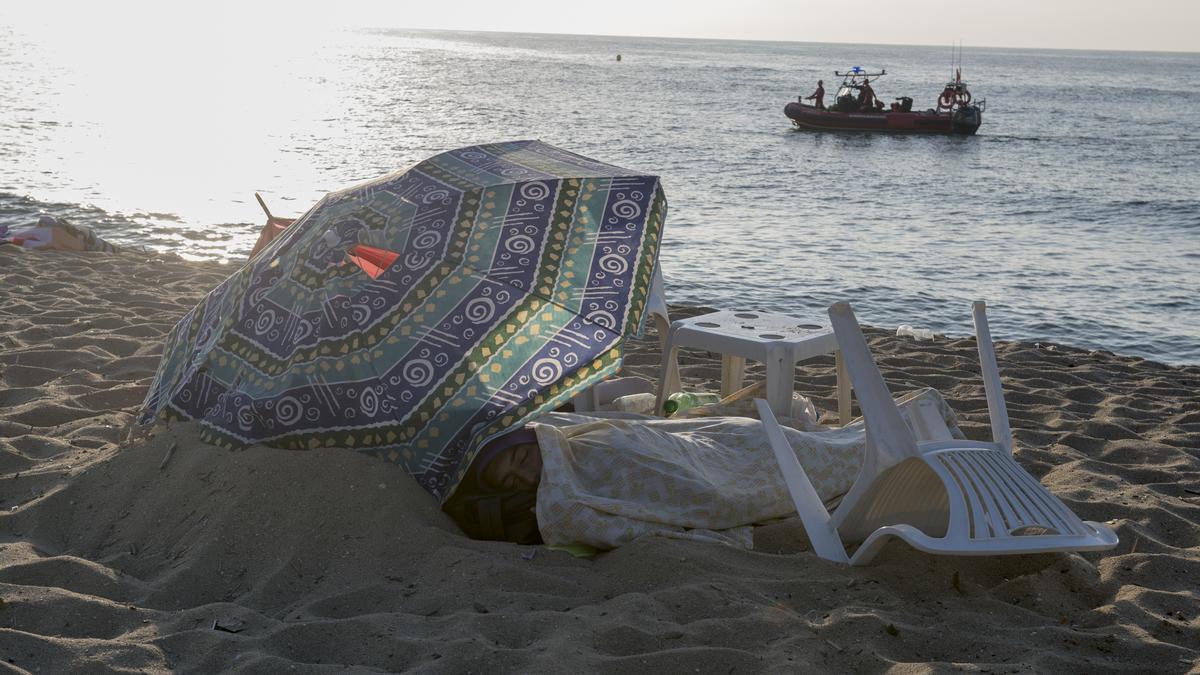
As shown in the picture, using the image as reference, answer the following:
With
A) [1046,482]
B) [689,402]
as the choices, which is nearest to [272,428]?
[689,402]

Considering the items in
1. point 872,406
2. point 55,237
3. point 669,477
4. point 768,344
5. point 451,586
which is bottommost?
point 55,237

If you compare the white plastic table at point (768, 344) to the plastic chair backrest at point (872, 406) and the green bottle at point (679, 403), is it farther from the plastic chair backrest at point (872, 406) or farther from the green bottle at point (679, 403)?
the plastic chair backrest at point (872, 406)

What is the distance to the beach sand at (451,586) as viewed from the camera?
100 inches

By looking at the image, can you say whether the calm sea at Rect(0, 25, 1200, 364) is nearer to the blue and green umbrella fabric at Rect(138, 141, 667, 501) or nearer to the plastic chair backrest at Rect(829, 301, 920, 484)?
the blue and green umbrella fabric at Rect(138, 141, 667, 501)

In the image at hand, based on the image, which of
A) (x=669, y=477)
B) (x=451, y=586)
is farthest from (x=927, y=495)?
(x=451, y=586)

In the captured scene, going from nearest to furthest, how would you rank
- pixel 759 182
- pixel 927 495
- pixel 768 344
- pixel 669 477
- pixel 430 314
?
pixel 927 495 → pixel 669 477 → pixel 430 314 → pixel 768 344 → pixel 759 182

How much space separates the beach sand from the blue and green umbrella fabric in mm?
162

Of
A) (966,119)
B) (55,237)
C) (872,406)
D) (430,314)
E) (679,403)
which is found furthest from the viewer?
(966,119)

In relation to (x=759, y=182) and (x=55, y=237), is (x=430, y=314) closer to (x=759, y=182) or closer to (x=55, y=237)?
(x=55, y=237)

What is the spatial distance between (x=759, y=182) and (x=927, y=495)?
17895 mm

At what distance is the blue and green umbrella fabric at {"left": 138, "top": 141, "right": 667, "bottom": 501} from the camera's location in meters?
3.34

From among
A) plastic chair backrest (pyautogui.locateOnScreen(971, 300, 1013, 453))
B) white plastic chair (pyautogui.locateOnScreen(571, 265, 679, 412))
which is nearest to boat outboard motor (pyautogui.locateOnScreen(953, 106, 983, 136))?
white plastic chair (pyautogui.locateOnScreen(571, 265, 679, 412))

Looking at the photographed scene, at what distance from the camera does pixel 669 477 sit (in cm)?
325

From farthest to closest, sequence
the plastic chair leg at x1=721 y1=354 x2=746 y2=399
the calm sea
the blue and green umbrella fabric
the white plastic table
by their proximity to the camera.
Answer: the calm sea → the plastic chair leg at x1=721 y1=354 x2=746 y2=399 → the white plastic table → the blue and green umbrella fabric
